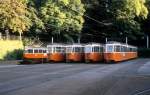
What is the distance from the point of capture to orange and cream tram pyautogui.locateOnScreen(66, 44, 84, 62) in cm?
6000

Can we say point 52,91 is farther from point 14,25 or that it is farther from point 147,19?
point 147,19

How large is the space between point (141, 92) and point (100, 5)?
74.3m

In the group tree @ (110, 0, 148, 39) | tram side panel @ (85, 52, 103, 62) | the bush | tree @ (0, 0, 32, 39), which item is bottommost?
tram side panel @ (85, 52, 103, 62)

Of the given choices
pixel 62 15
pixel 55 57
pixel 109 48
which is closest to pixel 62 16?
pixel 62 15

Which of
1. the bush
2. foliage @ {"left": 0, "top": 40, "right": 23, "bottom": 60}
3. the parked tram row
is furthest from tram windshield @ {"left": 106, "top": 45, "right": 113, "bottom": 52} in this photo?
the bush

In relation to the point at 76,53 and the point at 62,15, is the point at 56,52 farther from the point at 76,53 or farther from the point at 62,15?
the point at 62,15

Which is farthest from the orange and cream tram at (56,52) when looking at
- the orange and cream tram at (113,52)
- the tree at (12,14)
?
the tree at (12,14)

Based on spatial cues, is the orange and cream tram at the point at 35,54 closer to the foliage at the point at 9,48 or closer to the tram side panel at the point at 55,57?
the tram side panel at the point at 55,57

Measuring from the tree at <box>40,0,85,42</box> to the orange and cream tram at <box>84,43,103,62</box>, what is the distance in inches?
759

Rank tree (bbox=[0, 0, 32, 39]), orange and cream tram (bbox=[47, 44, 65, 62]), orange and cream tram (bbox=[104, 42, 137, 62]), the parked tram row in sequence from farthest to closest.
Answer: orange and cream tram (bbox=[47, 44, 65, 62])
the parked tram row
orange and cream tram (bbox=[104, 42, 137, 62])
tree (bbox=[0, 0, 32, 39])

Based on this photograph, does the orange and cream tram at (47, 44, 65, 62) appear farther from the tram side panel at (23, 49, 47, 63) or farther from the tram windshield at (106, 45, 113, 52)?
the tram windshield at (106, 45, 113, 52)

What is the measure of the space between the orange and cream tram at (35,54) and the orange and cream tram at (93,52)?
18.8 feet

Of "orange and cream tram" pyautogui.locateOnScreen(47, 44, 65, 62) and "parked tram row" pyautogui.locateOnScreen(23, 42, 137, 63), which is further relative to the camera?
"orange and cream tram" pyautogui.locateOnScreen(47, 44, 65, 62)

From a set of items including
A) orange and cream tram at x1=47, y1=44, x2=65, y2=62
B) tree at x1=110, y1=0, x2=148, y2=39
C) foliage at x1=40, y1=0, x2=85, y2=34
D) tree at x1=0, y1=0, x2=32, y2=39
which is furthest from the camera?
tree at x1=110, y1=0, x2=148, y2=39
